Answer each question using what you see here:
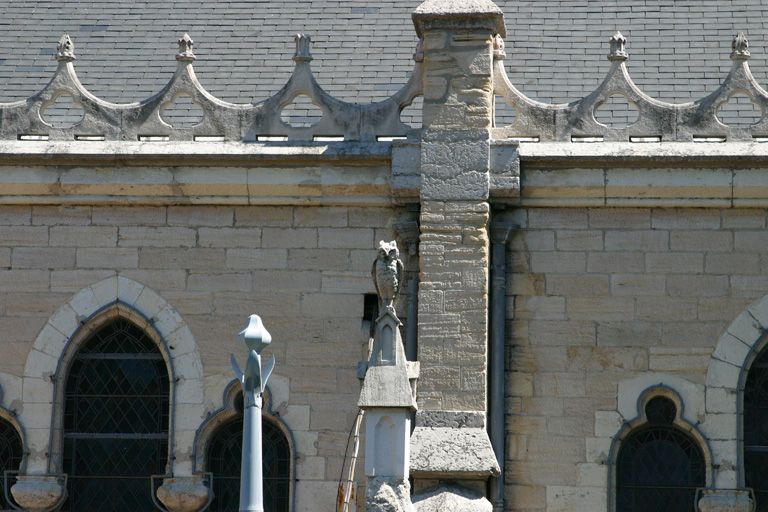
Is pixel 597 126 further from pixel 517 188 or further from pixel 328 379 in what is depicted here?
pixel 328 379

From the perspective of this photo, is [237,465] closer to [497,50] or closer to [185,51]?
[185,51]

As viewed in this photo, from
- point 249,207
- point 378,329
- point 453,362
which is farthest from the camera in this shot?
point 249,207

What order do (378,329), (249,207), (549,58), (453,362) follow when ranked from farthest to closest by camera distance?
(549,58) → (249,207) → (453,362) → (378,329)

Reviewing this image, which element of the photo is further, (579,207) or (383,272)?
(579,207)

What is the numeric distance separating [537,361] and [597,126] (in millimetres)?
2056

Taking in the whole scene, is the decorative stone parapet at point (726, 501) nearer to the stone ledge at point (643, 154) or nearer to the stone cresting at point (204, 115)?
the stone ledge at point (643, 154)

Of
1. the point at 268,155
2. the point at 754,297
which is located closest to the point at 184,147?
the point at 268,155

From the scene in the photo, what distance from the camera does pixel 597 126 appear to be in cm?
1639

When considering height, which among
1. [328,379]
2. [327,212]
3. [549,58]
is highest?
[549,58]

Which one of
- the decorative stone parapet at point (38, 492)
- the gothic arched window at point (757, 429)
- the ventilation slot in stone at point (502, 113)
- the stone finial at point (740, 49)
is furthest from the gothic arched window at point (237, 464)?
the stone finial at point (740, 49)

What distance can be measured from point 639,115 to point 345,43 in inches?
145

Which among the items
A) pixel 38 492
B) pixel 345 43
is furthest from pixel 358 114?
pixel 38 492

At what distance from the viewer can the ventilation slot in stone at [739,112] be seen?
17312 millimetres

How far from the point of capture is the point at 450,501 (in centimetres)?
1496
